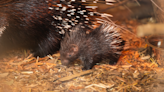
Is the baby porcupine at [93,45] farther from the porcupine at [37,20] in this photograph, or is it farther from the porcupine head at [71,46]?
the porcupine at [37,20]

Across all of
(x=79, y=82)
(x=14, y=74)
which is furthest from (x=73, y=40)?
(x=14, y=74)

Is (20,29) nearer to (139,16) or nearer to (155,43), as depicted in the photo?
(139,16)

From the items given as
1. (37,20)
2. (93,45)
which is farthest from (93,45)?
(37,20)

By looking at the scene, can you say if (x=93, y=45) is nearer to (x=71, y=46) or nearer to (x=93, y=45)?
(x=93, y=45)

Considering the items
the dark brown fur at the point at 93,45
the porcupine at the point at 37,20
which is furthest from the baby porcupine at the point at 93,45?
the porcupine at the point at 37,20

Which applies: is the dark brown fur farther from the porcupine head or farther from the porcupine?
the porcupine

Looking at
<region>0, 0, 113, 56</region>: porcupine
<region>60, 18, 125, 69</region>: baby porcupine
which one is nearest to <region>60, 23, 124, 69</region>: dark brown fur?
<region>60, 18, 125, 69</region>: baby porcupine

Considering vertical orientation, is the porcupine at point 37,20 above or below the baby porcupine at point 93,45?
above
